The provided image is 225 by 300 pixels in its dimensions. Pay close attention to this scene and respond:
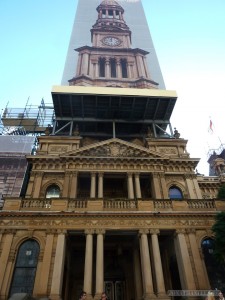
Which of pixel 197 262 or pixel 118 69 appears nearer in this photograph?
pixel 197 262

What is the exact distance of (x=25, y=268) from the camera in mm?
17828

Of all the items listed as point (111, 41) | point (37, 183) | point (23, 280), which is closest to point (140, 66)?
point (111, 41)

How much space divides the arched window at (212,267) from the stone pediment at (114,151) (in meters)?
9.01

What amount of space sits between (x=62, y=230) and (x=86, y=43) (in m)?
40.6

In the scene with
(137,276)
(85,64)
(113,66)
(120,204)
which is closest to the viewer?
(137,276)

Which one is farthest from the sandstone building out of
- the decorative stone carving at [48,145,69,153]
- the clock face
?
the clock face

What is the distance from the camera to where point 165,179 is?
25.5 m

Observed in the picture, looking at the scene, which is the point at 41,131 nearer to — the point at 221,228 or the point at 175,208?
the point at 175,208

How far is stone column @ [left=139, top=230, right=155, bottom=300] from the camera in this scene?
1659 centimetres

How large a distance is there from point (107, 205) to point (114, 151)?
7.14 m

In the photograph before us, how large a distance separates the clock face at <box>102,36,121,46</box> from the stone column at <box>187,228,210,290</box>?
135ft

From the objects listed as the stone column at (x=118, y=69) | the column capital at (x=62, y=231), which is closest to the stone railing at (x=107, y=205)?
the column capital at (x=62, y=231)

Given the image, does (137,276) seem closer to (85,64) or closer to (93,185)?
(93,185)

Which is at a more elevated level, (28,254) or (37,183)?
(37,183)
